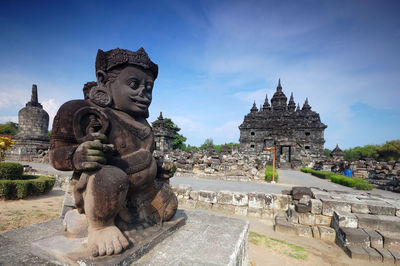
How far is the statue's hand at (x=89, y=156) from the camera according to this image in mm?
1614

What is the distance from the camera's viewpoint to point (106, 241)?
1604 millimetres

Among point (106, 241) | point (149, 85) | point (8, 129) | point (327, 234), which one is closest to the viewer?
point (106, 241)

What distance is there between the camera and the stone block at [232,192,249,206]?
614 centimetres

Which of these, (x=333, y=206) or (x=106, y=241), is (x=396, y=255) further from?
(x=106, y=241)

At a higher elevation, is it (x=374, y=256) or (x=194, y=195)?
(x=194, y=195)

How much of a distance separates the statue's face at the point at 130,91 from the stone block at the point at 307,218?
512 cm

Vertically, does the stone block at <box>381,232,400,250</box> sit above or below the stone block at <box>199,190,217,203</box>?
below

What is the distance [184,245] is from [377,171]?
51.8 feet

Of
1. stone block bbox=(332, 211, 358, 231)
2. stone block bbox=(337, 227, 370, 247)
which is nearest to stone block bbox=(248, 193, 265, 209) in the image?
stone block bbox=(332, 211, 358, 231)

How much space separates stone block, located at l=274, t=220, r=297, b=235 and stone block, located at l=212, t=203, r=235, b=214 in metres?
1.44

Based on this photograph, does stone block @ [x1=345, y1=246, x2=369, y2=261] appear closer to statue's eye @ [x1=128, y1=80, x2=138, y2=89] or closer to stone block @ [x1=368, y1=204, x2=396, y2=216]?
stone block @ [x1=368, y1=204, x2=396, y2=216]

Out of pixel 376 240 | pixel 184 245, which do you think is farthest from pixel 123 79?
pixel 376 240

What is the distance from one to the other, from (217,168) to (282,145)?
1268cm

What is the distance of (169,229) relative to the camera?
232 cm
